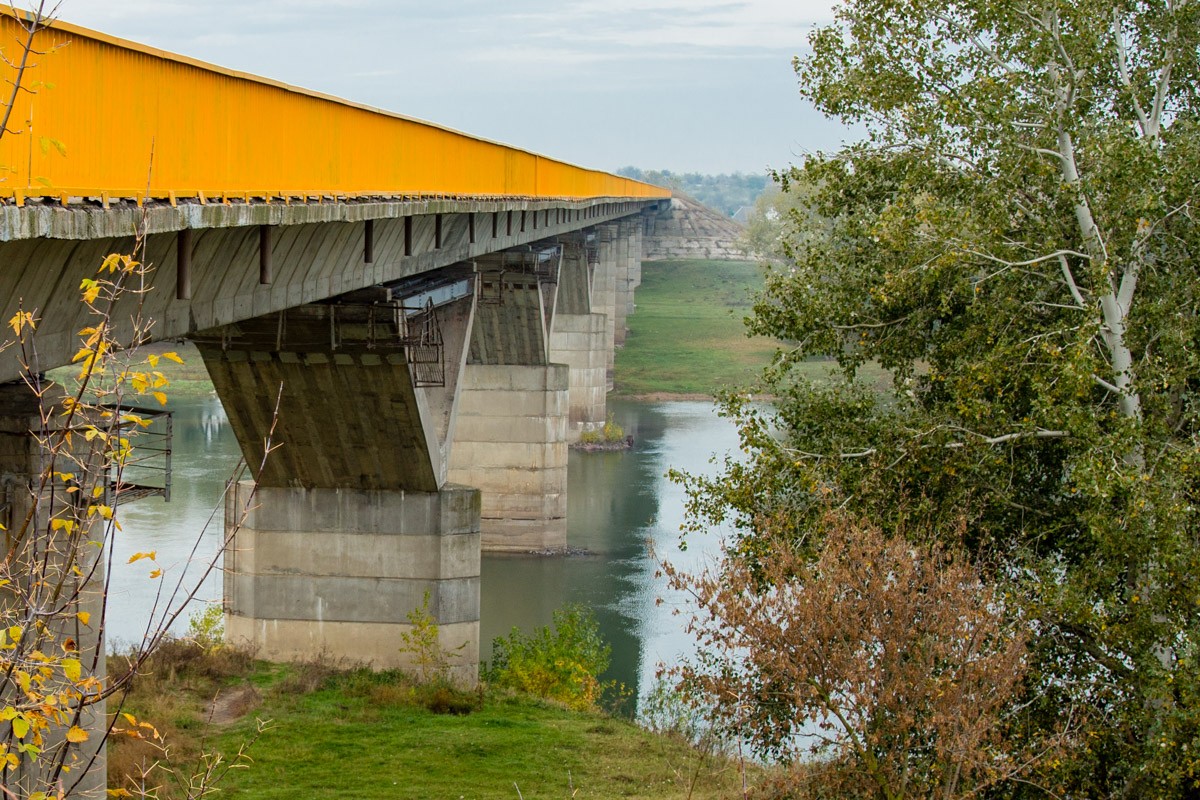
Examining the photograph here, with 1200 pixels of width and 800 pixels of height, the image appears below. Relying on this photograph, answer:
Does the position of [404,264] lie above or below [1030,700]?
above

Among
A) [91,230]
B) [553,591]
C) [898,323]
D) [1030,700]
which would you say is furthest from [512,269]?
[91,230]

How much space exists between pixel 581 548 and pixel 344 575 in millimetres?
16529

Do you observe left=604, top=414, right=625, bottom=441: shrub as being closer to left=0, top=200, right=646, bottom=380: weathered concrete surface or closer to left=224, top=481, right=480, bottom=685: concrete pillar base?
left=224, top=481, right=480, bottom=685: concrete pillar base

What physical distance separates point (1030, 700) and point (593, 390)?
4517 centimetres

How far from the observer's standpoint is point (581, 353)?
60.0 metres

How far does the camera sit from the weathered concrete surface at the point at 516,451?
4081 cm

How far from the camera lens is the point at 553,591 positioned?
3516 cm

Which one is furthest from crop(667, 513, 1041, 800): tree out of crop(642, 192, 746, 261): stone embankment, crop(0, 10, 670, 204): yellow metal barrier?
crop(642, 192, 746, 261): stone embankment

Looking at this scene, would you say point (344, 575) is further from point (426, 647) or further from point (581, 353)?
point (581, 353)

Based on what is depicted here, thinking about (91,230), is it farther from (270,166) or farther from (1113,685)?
(1113,685)

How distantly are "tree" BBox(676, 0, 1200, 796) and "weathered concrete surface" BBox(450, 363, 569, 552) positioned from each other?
75.6ft

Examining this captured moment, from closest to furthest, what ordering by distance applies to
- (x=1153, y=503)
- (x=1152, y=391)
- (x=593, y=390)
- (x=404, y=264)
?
(x=1153, y=503) < (x=1152, y=391) < (x=404, y=264) < (x=593, y=390)

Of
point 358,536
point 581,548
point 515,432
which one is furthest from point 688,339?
point 358,536

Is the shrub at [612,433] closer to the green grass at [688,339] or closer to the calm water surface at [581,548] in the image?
the calm water surface at [581,548]
